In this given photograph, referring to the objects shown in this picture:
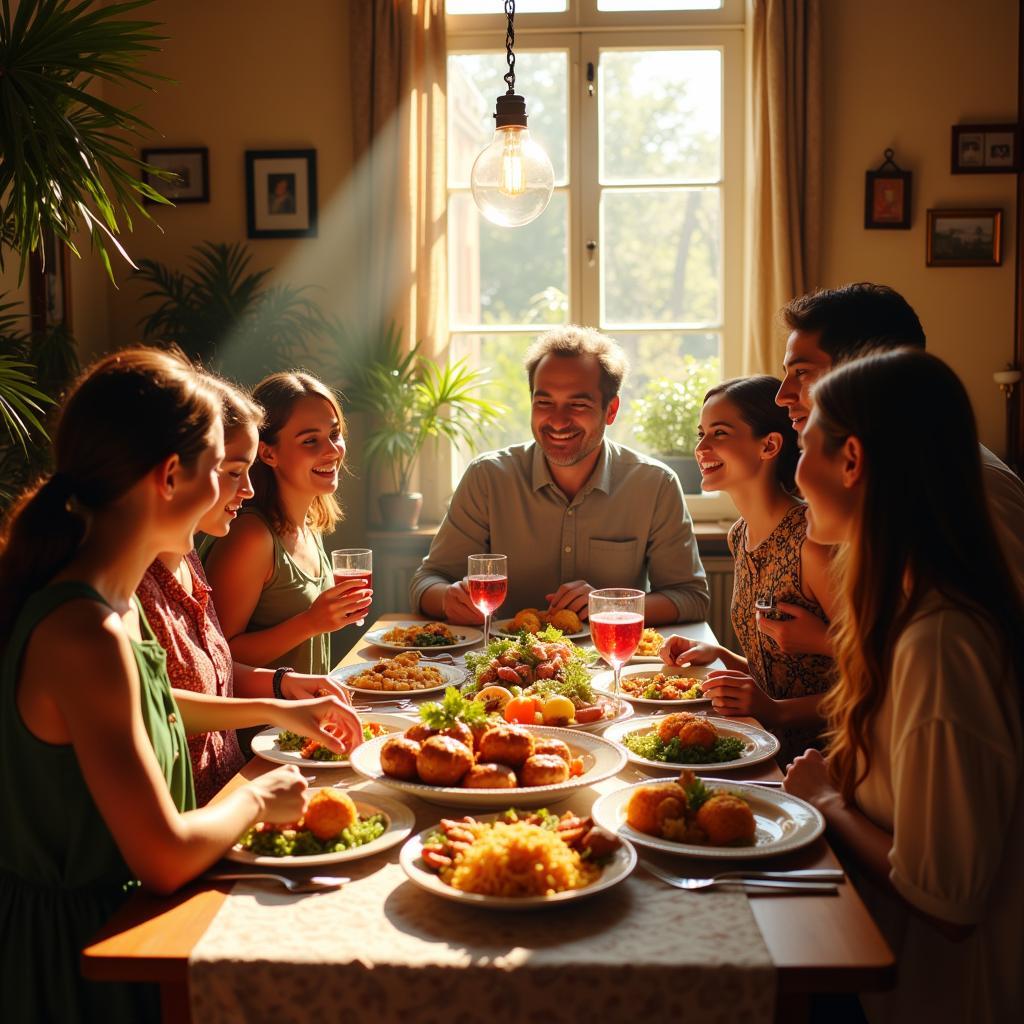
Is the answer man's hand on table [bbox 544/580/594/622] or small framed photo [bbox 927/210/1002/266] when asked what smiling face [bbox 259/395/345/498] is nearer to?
man's hand on table [bbox 544/580/594/622]

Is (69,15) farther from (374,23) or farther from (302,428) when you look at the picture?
(374,23)

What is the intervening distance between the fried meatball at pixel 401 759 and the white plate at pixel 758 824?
0.82ft

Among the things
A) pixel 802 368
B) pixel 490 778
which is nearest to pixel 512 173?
pixel 802 368

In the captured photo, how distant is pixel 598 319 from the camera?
479 cm

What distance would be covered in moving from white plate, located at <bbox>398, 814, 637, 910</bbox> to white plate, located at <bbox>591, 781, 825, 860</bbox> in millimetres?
65

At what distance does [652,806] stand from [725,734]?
1.55 feet

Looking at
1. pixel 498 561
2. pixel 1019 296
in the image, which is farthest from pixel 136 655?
pixel 1019 296

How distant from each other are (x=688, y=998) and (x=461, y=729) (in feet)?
1.79

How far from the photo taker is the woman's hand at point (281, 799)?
1359 millimetres

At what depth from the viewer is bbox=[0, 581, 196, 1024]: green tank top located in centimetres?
132

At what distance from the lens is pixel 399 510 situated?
14.9 feet

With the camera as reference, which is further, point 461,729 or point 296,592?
point 296,592

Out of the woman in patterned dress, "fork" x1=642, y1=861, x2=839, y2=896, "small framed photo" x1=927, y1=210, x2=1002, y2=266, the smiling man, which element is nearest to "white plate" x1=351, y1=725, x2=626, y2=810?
"fork" x1=642, y1=861, x2=839, y2=896

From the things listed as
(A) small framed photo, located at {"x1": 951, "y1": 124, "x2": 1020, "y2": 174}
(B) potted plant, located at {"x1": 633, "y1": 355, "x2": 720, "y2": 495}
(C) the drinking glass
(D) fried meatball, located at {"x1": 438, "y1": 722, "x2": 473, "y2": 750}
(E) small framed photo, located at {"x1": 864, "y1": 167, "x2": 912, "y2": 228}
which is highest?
(A) small framed photo, located at {"x1": 951, "y1": 124, "x2": 1020, "y2": 174}
